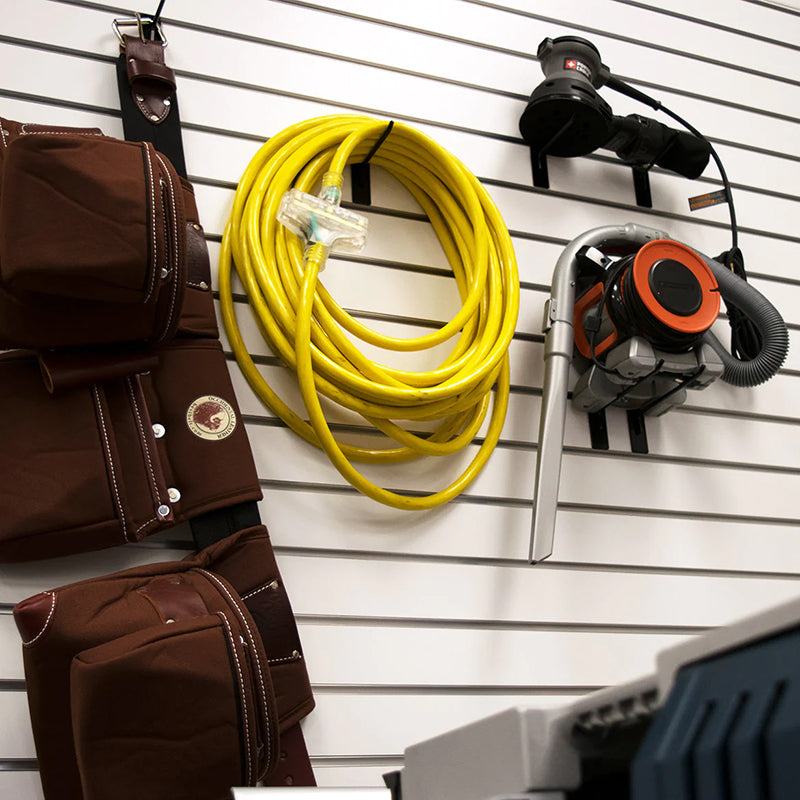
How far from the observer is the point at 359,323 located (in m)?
1.57

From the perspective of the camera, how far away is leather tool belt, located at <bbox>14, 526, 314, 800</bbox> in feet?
3.34

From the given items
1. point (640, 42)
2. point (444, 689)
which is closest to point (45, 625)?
point (444, 689)

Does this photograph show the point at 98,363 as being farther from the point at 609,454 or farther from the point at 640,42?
the point at 640,42

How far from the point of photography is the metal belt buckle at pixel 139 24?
161 cm

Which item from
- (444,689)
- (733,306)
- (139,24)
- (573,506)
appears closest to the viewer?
(444,689)

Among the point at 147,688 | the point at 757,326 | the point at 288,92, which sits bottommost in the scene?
the point at 147,688

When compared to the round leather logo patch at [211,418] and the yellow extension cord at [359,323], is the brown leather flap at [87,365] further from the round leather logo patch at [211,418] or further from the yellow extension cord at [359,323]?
the yellow extension cord at [359,323]

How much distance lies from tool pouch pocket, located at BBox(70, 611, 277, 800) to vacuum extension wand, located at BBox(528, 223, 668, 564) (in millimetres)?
655

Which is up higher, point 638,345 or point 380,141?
point 380,141

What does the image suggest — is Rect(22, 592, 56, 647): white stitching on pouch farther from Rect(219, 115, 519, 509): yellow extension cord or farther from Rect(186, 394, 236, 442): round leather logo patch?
Rect(219, 115, 519, 509): yellow extension cord

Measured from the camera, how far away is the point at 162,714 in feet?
3.38

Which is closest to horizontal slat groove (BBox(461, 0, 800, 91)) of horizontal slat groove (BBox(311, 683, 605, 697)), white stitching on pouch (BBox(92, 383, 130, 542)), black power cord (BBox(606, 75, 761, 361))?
black power cord (BBox(606, 75, 761, 361))

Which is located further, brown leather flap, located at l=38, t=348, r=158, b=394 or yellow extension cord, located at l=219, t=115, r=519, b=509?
yellow extension cord, located at l=219, t=115, r=519, b=509

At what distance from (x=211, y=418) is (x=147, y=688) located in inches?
19.7
